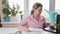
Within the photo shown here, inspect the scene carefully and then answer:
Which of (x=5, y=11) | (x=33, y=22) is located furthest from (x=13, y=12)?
(x=33, y=22)

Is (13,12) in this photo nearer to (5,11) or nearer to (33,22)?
(5,11)

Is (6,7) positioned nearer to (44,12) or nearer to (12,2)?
(12,2)

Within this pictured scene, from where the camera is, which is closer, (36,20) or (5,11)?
(36,20)

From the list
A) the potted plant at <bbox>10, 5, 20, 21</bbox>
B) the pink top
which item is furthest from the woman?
the potted plant at <bbox>10, 5, 20, 21</bbox>

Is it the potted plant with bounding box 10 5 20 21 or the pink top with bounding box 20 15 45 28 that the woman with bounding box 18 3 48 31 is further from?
the potted plant with bounding box 10 5 20 21

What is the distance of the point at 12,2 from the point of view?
3311 millimetres

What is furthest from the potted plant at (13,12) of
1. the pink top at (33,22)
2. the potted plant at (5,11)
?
the pink top at (33,22)

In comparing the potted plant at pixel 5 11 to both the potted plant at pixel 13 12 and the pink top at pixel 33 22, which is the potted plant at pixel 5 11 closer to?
the potted plant at pixel 13 12

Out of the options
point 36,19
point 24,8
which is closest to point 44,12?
point 24,8

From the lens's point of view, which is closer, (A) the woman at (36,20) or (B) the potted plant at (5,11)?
(A) the woman at (36,20)

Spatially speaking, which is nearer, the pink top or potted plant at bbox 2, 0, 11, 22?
the pink top

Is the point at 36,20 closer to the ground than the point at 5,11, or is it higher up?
closer to the ground

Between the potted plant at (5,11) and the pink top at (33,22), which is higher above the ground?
the potted plant at (5,11)

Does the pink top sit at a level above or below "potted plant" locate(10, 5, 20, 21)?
below
